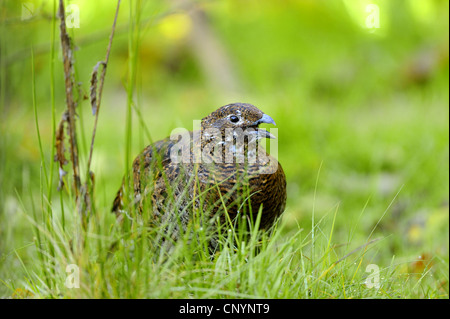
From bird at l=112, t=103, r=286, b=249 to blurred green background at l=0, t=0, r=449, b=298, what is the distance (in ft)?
0.75

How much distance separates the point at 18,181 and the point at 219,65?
3228 mm

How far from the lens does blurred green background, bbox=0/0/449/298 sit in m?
3.27

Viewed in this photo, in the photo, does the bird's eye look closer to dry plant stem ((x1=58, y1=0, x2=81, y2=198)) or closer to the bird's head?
the bird's head

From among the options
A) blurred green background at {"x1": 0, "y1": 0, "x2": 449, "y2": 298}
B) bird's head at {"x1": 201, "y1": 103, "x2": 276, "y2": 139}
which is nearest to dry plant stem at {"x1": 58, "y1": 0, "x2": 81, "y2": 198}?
blurred green background at {"x1": 0, "y1": 0, "x2": 449, "y2": 298}

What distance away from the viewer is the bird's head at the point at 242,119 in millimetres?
1883

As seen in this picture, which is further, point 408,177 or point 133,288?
point 408,177

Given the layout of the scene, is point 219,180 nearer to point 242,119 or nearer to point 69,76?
point 242,119

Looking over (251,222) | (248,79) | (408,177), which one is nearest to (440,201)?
(408,177)

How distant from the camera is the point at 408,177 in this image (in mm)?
3969

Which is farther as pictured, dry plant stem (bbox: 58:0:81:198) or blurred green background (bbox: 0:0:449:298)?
blurred green background (bbox: 0:0:449:298)

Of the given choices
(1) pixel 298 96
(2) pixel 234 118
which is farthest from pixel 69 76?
(1) pixel 298 96

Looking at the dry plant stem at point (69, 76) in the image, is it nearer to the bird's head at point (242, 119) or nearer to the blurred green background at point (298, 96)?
the blurred green background at point (298, 96)

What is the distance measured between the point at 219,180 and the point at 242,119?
232 millimetres
